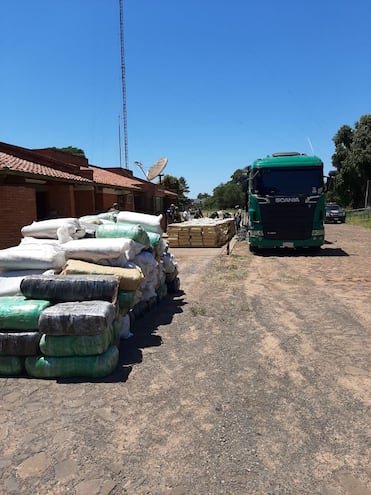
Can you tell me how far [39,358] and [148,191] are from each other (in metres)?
26.9

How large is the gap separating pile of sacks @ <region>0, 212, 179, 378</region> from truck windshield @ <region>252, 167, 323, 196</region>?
7.65 metres

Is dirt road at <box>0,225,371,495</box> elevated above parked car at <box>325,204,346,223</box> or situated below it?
below

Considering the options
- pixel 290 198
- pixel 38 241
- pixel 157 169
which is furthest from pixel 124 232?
pixel 157 169

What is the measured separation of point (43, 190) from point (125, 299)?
11538 millimetres

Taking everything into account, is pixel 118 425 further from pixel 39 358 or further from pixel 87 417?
pixel 39 358

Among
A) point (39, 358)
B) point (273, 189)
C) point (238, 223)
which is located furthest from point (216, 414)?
point (238, 223)

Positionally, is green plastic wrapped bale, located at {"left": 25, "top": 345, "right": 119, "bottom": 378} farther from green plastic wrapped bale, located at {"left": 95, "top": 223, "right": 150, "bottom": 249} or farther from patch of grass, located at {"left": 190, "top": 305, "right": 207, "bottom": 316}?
patch of grass, located at {"left": 190, "top": 305, "right": 207, "bottom": 316}

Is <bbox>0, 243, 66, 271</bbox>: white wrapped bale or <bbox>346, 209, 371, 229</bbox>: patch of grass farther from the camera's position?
<bbox>346, 209, 371, 229</bbox>: patch of grass

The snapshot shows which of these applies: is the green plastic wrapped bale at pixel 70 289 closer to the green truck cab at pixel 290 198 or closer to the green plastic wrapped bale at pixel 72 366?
the green plastic wrapped bale at pixel 72 366

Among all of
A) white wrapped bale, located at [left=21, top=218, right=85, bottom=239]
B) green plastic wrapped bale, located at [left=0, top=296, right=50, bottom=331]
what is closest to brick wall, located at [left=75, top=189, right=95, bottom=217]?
white wrapped bale, located at [left=21, top=218, right=85, bottom=239]

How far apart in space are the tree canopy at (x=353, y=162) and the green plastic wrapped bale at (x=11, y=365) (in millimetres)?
Answer: 37796

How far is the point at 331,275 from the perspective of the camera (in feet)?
31.1

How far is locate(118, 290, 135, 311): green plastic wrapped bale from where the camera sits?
15.6 feet

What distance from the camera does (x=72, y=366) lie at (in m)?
3.84
